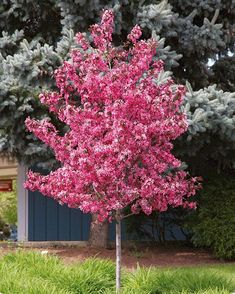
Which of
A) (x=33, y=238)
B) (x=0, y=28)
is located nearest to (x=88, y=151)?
(x=0, y=28)

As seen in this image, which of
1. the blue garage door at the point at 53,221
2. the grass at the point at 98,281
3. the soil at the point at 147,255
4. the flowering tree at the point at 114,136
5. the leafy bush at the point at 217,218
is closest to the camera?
the flowering tree at the point at 114,136

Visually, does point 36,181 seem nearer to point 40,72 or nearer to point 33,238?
point 40,72

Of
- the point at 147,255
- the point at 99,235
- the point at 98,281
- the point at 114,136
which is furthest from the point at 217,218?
the point at 114,136

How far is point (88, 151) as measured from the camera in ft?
21.9

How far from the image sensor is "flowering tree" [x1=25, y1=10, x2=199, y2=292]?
21.7 feet

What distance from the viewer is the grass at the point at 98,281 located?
6.80 m

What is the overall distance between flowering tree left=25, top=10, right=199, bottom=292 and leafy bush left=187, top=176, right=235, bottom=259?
3.77m

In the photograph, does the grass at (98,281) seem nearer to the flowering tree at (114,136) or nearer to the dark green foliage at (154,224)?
the flowering tree at (114,136)

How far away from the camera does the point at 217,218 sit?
35.5 feet

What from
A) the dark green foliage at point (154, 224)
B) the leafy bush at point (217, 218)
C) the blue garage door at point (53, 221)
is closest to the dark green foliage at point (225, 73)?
the leafy bush at point (217, 218)

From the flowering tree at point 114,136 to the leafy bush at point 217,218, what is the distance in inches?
148

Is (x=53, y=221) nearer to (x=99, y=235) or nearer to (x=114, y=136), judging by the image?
(x=99, y=235)

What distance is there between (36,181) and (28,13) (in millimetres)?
4897

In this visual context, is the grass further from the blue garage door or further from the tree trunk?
the blue garage door
